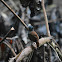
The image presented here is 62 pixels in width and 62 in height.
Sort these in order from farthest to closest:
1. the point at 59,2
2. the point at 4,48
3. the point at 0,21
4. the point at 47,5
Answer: the point at 59,2 → the point at 47,5 → the point at 0,21 → the point at 4,48

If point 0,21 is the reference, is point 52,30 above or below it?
below

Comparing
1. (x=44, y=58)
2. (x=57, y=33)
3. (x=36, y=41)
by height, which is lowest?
(x=57, y=33)

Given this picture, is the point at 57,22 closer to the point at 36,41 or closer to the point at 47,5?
the point at 47,5

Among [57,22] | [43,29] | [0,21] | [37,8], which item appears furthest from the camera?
[57,22]

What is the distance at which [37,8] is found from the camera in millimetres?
1060

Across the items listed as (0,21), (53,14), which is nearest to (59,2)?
(53,14)

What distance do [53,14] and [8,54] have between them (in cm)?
147

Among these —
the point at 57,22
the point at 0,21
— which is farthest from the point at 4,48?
the point at 57,22

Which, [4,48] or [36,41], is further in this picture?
[4,48]

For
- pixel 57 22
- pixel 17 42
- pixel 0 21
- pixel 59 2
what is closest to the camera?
pixel 17 42

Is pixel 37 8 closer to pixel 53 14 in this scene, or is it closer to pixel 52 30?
pixel 52 30

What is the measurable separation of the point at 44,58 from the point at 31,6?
429 mm

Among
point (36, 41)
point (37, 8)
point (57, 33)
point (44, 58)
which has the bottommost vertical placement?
point (57, 33)

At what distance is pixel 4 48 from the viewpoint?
134 centimetres
